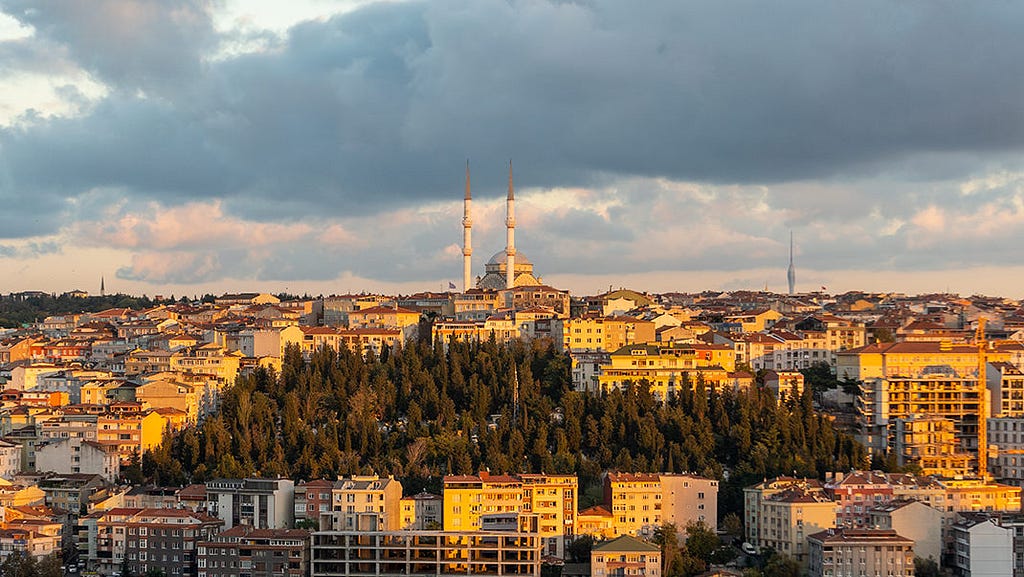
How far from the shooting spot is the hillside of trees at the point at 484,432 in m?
49.6

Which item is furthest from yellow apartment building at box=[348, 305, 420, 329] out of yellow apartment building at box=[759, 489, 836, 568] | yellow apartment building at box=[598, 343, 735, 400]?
yellow apartment building at box=[759, 489, 836, 568]

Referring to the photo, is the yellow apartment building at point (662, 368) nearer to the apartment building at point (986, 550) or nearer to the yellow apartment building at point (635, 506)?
the yellow apartment building at point (635, 506)

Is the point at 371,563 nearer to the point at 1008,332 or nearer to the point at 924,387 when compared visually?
the point at 924,387

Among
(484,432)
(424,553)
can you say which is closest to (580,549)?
(424,553)

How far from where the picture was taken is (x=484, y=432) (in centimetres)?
5238

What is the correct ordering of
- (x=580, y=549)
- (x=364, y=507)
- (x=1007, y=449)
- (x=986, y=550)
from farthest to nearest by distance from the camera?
(x=1007, y=449)
(x=364, y=507)
(x=580, y=549)
(x=986, y=550)

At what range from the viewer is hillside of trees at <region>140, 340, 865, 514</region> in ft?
163

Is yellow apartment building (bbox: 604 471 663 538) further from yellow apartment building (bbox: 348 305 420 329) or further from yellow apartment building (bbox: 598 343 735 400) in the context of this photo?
yellow apartment building (bbox: 348 305 420 329)

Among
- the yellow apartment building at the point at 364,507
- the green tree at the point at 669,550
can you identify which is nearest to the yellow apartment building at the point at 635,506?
the green tree at the point at 669,550

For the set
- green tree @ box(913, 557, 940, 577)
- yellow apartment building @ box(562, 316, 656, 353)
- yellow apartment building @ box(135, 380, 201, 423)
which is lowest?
green tree @ box(913, 557, 940, 577)

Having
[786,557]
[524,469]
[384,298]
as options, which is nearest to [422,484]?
[524,469]

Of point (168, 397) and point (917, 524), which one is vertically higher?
point (168, 397)

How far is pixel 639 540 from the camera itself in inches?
1711

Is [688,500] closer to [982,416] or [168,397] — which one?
[982,416]
